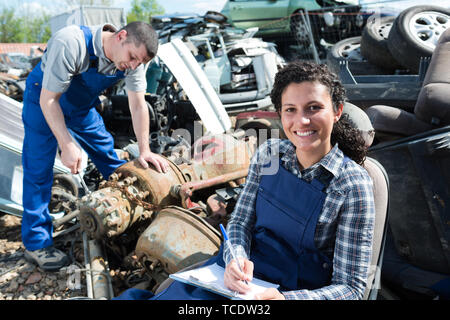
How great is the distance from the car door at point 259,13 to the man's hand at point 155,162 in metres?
7.10

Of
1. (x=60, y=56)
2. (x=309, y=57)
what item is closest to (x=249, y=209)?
(x=60, y=56)

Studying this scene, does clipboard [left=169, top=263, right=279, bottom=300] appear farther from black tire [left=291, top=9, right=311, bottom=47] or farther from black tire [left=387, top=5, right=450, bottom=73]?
black tire [left=291, top=9, right=311, bottom=47]

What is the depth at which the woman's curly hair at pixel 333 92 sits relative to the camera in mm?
1473

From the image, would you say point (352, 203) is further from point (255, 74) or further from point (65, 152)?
point (255, 74)

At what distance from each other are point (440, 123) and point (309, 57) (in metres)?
6.17

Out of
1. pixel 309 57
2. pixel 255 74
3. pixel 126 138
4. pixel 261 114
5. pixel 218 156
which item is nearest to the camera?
pixel 218 156

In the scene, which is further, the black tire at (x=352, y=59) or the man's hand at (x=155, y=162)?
the black tire at (x=352, y=59)

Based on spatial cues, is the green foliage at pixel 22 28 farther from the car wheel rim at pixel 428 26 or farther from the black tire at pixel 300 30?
the car wheel rim at pixel 428 26

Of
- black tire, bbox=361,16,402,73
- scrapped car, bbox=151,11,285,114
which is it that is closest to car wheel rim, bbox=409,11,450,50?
black tire, bbox=361,16,402,73

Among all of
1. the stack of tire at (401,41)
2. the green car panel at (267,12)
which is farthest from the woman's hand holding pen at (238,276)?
the green car panel at (267,12)

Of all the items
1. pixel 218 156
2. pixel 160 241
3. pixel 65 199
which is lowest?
pixel 65 199

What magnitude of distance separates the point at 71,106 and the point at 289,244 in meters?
2.08

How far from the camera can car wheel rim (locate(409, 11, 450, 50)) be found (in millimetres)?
3908

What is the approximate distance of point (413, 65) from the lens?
3822mm
